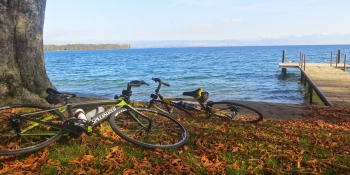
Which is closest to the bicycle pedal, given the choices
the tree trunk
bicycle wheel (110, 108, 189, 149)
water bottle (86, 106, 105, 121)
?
water bottle (86, 106, 105, 121)

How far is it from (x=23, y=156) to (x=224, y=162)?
2.91 metres

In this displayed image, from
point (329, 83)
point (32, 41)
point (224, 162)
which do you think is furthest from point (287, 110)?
point (32, 41)

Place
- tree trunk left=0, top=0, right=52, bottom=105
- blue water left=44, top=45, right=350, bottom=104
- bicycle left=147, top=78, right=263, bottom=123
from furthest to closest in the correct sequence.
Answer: blue water left=44, top=45, right=350, bottom=104 → bicycle left=147, top=78, right=263, bottom=123 → tree trunk left=0, top=0, right=52, bottom=105

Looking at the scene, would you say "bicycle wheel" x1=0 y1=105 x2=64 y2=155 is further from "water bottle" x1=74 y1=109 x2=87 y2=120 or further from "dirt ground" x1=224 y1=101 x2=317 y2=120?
"dirt ground" x1=224 y1=101 x2=317 y2=120

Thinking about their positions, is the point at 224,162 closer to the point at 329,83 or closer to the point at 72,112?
the point at 72,112

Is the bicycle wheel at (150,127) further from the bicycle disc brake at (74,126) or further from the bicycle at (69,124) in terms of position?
the bicycle disc brake at (74,126)

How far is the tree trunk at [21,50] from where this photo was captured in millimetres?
6332

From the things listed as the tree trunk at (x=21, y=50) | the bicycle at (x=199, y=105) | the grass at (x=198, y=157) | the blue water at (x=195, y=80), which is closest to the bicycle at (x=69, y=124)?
the grass at (x=198, y=157)

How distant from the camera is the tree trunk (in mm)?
6332

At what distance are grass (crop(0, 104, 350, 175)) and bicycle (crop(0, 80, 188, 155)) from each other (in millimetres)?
202

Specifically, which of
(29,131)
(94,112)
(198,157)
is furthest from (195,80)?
(29,131)

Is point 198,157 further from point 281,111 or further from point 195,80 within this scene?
point 195,80

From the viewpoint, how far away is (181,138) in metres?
4.98

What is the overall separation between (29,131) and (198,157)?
2.66 meters
